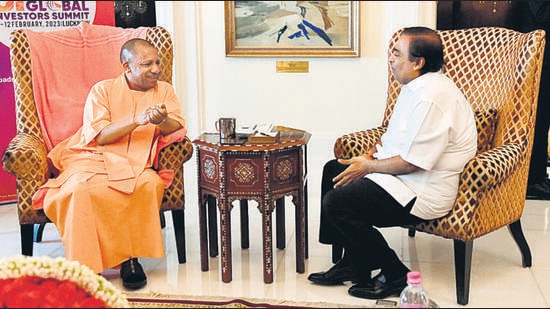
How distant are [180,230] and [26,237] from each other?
0.68m

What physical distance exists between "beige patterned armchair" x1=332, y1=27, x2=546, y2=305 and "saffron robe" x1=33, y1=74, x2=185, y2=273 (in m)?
0.85

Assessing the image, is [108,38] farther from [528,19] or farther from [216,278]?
[528,19]

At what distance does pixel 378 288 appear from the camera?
3.33m

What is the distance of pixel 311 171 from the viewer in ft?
16.7

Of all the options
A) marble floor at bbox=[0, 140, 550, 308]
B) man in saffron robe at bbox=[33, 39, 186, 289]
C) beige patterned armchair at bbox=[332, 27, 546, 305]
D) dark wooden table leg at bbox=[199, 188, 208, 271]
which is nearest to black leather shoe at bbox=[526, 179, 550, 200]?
marble floor at bbox=[0, 140, 550, 308]

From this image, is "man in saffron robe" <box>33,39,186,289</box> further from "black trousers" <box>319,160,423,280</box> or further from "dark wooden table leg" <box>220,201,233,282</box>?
"black trousers" <box>319,160,423,280</box>

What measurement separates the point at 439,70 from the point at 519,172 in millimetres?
619

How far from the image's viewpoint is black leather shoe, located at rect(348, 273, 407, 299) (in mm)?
3314

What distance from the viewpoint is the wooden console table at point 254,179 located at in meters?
3.39

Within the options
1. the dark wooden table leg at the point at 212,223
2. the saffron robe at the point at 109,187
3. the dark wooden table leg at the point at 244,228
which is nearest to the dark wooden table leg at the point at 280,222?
the dark wooden table leg at the point at 244,228

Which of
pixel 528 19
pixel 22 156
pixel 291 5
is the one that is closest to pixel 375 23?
pixel 291 5

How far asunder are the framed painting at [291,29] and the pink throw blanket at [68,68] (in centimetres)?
101

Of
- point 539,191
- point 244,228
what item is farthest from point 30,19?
point 539,191

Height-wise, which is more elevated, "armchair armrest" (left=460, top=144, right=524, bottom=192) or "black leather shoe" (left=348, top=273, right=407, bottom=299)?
"armchair armrest" (left=460, top=144, right=524, bottom=192)
